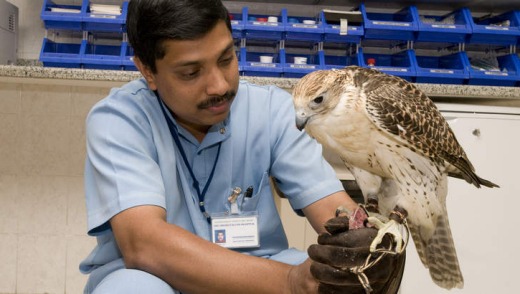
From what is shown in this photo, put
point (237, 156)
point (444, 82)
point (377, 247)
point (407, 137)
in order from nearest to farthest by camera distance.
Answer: point (377, 247), point (407, 137), point (237, 156), point (444, 82)

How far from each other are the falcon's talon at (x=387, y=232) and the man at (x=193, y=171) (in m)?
0.15

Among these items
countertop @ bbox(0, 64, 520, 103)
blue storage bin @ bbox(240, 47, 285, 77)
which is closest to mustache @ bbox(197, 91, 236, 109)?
countertop @ bbox(0, 64, 520, 103)

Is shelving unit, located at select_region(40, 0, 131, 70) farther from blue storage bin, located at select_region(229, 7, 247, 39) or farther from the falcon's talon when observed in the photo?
the falcon's talon

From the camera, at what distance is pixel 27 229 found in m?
2.70

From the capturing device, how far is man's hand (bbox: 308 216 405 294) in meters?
0.88

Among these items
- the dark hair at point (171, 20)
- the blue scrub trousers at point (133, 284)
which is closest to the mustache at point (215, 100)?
the dark hair at point (171, 20)

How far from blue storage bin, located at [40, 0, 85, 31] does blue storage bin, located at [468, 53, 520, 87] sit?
1742 mm

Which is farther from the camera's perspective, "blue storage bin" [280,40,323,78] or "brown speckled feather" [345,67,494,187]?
"blue storage bin" [280,40,323,78]

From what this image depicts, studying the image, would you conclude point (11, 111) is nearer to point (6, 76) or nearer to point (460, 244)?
point (6, 76)

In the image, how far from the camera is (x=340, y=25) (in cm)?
235

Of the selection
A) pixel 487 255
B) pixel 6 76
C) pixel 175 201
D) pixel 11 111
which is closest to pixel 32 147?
pixel 11 111

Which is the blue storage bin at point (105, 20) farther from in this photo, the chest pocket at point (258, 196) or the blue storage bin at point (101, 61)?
the chest pocket at point (258, 196)

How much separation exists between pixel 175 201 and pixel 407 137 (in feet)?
1.88

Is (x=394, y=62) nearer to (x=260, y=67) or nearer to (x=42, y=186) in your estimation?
(x=260, y=67)
